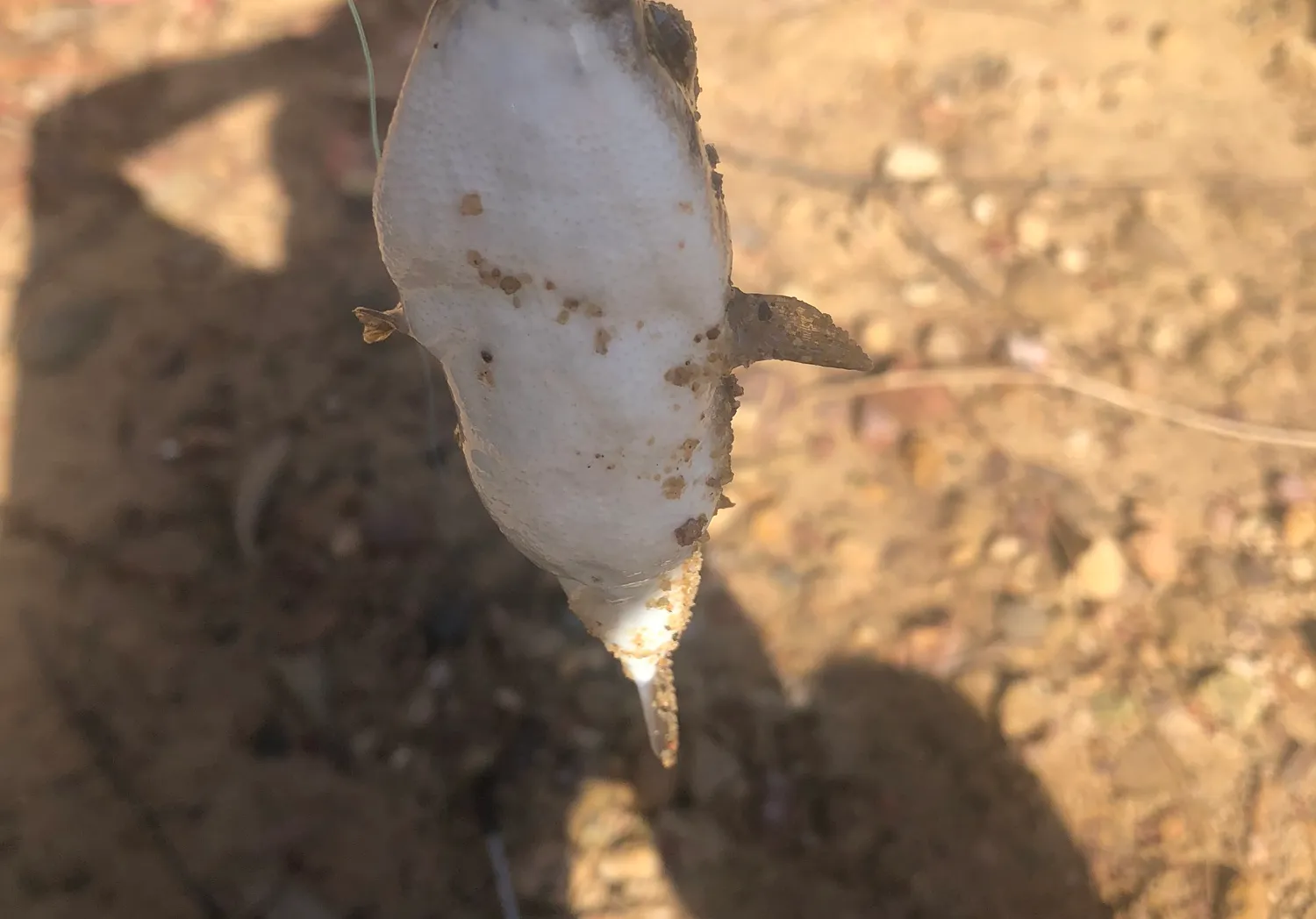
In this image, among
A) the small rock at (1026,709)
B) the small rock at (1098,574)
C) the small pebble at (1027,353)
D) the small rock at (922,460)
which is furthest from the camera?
the small pebble at (1027,353)

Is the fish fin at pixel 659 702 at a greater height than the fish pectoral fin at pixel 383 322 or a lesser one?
lesser

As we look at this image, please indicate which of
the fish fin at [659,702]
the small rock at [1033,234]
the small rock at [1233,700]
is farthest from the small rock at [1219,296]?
the fish fin at [659,702]

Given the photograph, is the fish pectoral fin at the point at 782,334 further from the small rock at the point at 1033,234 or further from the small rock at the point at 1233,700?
the small rock at the point at 1033,234

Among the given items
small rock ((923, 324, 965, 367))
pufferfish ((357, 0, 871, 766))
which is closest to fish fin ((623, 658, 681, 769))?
pufferfish ((357, 0, 871, 766))

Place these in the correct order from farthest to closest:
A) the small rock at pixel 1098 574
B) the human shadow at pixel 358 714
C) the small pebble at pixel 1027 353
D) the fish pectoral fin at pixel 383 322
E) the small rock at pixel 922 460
A: the small pebble at pixel 1027 353 → the small rock at pixel 922 460 → the small rock at pixel 1098 574 → the human shadow at pixel 358 714 → the fish pectoral fin at pixel 383 322

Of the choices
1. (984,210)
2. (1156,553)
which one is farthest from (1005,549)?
(984,210)

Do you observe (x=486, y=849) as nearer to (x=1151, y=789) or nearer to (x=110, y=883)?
(x=110, y=883)
